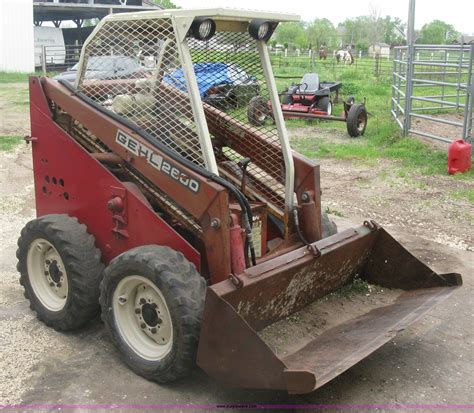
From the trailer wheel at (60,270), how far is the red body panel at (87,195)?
132mm

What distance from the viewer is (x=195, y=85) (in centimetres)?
398

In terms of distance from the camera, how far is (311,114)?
14523mm

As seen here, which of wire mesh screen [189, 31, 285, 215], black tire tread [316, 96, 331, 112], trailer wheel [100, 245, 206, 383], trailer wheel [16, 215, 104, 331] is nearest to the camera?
trailer wheel [100, 245, 206, 383]

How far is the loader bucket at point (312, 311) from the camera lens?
3.29 metres

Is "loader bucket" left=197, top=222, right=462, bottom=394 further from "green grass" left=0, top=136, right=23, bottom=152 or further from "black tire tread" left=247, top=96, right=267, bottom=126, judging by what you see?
"green grass" left=0, top=136, right=23, bottom=152

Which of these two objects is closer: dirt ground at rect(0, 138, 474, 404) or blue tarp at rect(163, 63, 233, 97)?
dirt ground at rect(0, 138, 474, 404)

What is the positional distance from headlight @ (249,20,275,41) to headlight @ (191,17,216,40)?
15.4 inches

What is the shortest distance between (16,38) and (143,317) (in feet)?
102

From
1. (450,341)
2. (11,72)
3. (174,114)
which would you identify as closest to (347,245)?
(450,341)

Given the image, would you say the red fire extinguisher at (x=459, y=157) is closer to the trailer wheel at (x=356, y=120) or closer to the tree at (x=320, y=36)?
the trailer wheel at (x=356, y=120)

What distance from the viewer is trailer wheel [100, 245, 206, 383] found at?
3549 mm

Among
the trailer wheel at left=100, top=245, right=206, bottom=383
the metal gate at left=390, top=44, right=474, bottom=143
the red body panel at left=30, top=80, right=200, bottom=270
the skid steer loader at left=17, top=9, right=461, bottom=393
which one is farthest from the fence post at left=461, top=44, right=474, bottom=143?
the trailer wheel at left=100, top=245, right=206, bottom=383

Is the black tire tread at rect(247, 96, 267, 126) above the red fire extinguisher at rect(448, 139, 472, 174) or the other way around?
above

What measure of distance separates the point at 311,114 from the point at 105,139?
419 inches
